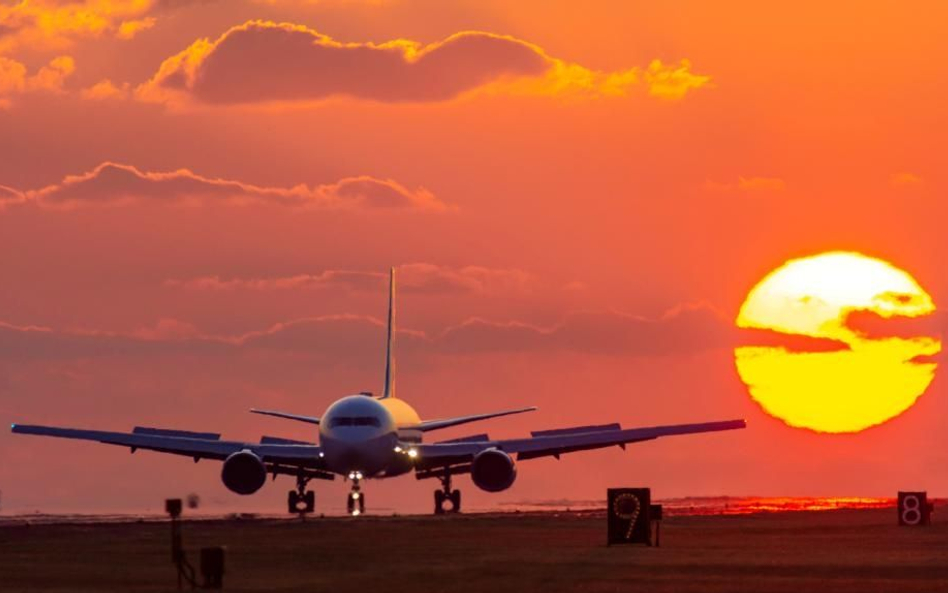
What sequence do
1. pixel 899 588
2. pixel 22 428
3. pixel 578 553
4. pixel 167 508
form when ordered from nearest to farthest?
pixel 167 508
pixel 899 588
pixel 578 553
pixel 22 428

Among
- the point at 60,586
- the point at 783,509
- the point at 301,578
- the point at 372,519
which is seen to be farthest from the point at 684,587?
the point at 783,509

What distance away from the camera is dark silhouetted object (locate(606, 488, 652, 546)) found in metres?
61.5

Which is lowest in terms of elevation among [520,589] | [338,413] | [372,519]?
[520,589]

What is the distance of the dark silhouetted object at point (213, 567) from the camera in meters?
42.3

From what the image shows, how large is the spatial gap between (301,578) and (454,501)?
5746 centimetres

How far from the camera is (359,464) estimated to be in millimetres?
94188

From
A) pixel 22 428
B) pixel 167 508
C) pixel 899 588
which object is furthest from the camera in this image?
pixel 22 428

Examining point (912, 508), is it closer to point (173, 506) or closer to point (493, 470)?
point (493, 470)

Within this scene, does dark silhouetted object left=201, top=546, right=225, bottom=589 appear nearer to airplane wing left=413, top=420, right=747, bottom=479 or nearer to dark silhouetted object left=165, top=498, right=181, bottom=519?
dark silhouetted object left=165, top=498, right=181, bottom=519

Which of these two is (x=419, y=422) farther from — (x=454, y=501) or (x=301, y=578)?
(x=301, y=578)

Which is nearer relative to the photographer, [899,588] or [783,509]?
[899,588]

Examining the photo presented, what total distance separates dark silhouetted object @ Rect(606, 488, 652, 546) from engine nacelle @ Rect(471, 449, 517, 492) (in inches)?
1403

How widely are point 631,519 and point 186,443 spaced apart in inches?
1849

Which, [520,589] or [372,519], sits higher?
Result: [372,519]
